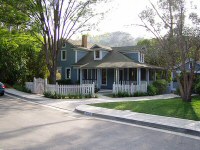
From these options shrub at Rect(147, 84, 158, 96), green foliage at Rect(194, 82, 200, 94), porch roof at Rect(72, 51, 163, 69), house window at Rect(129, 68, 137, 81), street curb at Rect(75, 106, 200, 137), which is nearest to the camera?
street curb at Rect(75, 106, 200, 137)

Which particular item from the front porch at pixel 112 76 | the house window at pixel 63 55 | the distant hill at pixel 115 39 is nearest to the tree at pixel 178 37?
the distant hill at pixel 115 39

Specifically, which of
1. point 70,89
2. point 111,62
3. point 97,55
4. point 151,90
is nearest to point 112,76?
point 111,62

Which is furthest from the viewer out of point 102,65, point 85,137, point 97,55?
point 97,55

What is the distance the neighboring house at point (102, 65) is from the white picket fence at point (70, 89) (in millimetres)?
6782

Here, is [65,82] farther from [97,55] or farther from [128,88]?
[128,88]

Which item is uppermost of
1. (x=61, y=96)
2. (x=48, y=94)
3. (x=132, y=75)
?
(x=132, y=75)

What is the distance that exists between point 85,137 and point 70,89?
13297 millimetres

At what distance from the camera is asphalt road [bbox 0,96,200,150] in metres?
6.70

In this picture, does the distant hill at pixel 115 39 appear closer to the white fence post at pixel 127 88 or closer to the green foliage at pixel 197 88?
the white fence post at pixel 127 88

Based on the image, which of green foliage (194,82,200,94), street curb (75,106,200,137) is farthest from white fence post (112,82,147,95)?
street curb (75,106,200,137)

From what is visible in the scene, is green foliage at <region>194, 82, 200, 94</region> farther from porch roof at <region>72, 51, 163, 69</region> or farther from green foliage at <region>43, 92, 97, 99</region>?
green foliage at <region>43, 92, 97, 99</region>

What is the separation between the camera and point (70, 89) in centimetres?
2081

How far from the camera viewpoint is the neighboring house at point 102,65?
1143 inches

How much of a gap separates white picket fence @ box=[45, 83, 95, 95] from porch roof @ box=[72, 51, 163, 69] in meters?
6.71
